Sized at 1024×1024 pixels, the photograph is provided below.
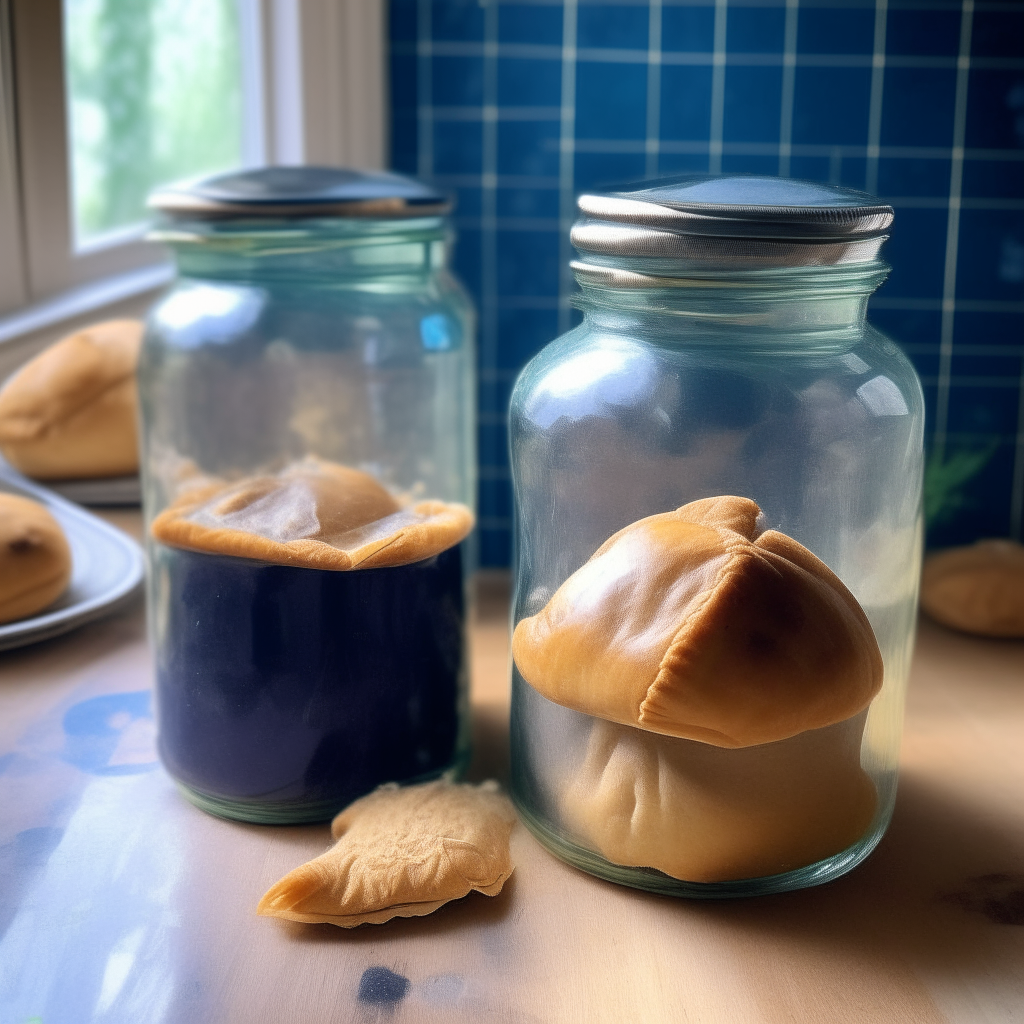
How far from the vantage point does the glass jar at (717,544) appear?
0.42 metres

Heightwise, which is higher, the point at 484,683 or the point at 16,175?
the point at 16,175

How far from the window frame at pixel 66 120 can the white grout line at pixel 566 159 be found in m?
0.15

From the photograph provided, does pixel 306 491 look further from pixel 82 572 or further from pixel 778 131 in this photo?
pixel 778 131

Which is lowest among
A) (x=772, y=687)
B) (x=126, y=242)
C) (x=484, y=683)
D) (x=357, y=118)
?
(x=484, y=683)

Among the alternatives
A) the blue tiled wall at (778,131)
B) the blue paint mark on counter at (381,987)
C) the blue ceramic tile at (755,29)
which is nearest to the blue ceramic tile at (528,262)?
the blue tiled wall at (778,131)

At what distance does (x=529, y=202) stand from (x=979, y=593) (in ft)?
1.52

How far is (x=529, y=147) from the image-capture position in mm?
955

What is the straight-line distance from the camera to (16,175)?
0.98m

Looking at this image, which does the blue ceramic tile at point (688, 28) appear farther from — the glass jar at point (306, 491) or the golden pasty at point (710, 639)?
the golden pasty at point (710, 639)

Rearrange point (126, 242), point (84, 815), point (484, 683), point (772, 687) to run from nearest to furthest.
Result: point (772, 687)
point (84, 815)
point (484, 683)
point (126, 242)

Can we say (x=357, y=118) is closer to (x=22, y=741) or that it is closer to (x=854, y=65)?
(x=854, y=65)

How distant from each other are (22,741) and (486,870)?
0.91ft

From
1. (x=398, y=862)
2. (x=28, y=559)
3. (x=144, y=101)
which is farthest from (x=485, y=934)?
(x=144, y=101)

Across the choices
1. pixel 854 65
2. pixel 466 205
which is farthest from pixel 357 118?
pixel 854 65
